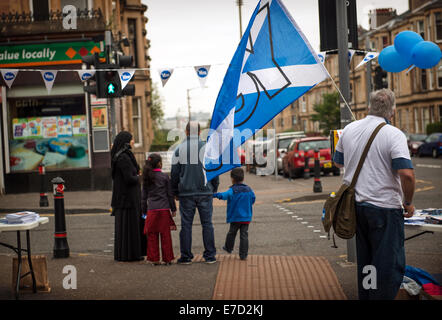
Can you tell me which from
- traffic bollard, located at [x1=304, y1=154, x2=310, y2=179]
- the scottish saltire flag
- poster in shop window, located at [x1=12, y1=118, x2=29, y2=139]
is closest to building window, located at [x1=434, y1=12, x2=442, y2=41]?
traffic bollard, located at [x1=304, y1=154, x2=310, y2=179]

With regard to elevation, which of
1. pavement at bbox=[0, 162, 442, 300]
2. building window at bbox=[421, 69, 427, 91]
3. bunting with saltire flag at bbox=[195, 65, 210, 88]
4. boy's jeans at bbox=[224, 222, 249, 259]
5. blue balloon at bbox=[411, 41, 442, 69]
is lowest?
pavement at bbox=[0, 162, 442, 300]

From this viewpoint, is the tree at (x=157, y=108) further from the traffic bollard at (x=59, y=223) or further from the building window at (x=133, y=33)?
the traffic bollard at (x=59, y=223)

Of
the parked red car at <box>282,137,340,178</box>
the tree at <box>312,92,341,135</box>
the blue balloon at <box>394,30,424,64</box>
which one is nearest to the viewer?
the blue balloon at <box>394,30,424,64</box>

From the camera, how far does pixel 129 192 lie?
8445mm

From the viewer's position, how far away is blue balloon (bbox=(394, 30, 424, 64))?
7.76 m

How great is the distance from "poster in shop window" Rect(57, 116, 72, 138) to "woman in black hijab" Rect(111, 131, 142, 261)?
12.5m

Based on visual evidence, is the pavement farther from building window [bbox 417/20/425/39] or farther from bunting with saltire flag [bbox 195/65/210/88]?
building window [bbox 417/20/425/39]

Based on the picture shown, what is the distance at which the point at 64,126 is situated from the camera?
2041cm

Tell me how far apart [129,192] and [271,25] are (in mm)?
3516

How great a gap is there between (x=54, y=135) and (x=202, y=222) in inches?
541

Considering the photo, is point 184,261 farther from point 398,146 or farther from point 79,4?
point 79,4

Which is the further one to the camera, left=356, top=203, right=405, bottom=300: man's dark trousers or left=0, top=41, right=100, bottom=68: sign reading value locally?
left=0, top=41, right=100, bottom=68: sign reading value locally
